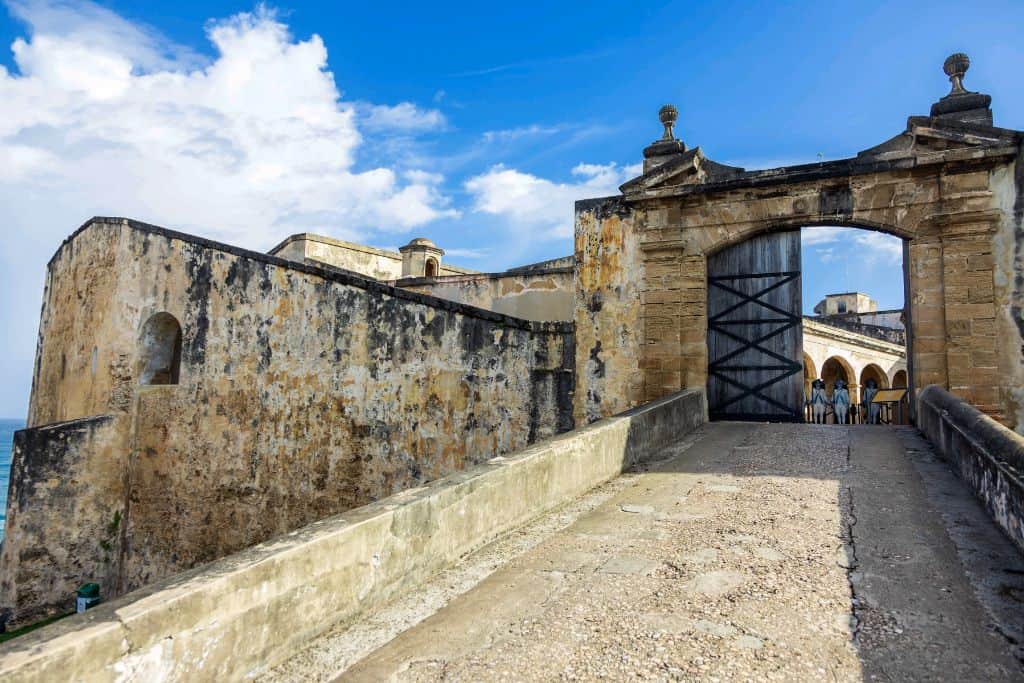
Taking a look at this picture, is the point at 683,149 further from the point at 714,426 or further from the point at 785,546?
the point at 785,546

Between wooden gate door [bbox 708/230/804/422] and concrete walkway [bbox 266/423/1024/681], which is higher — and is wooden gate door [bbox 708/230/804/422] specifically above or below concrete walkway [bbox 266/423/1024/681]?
above

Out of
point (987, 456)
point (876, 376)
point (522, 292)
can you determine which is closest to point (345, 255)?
point (522, 292)

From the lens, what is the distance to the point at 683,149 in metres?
9.80

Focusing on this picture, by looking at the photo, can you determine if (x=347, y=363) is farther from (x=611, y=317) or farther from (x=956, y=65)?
(x=956, y=65)

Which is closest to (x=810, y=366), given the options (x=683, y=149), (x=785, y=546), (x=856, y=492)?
(x=683, y=149)

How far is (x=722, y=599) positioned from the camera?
3035mm

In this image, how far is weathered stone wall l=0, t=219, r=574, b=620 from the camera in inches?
348

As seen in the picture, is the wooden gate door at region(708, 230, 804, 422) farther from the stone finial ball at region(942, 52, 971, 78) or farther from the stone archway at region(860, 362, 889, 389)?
the stone archway at region(860, 362, 889, 389)

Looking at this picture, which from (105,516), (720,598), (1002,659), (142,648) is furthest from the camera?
(105,516)

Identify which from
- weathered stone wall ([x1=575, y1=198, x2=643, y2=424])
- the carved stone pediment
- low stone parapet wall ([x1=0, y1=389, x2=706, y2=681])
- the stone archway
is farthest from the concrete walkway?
the stone archway

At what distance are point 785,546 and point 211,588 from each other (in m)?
3.00

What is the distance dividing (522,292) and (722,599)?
1220 centimetres

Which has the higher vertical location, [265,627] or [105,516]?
[265,627]

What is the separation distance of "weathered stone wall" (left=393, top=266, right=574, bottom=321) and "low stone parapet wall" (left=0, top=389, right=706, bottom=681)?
1015cm
